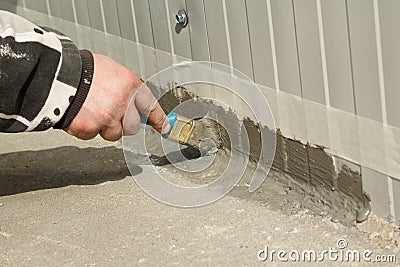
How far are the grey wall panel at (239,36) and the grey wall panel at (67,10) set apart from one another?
1339 mm

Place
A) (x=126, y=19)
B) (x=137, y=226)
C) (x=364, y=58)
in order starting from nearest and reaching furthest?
(x=364, y=58)
(x=137, y=226)
(x=126, y=19)

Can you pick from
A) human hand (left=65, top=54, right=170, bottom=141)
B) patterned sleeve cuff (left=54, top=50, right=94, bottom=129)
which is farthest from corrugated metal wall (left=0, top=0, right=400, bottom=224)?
patterned sleeve cuff (left=54, top=50, right=94, bottom=129)

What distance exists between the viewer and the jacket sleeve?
2100 mm

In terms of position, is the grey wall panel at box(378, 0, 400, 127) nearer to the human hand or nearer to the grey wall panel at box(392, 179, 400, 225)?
the grey wall panel at box(392, 179, 400, 225)

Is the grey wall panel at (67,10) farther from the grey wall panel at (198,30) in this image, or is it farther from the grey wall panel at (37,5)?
the grey wall panel at (198,30)

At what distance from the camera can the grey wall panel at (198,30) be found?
2.98 m

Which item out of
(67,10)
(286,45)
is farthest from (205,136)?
(67,10)

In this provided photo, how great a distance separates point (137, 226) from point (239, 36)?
72cm

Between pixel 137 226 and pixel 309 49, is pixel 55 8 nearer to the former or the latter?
pixel 137 226

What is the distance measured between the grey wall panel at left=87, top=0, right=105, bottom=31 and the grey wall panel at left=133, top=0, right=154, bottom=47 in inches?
13.3

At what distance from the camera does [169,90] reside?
338 cm

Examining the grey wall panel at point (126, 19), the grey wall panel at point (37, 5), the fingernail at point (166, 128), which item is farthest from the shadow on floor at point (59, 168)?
the grey wall panel at point (37, 5)

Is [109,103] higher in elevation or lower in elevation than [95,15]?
higher

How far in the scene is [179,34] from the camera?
316cm
